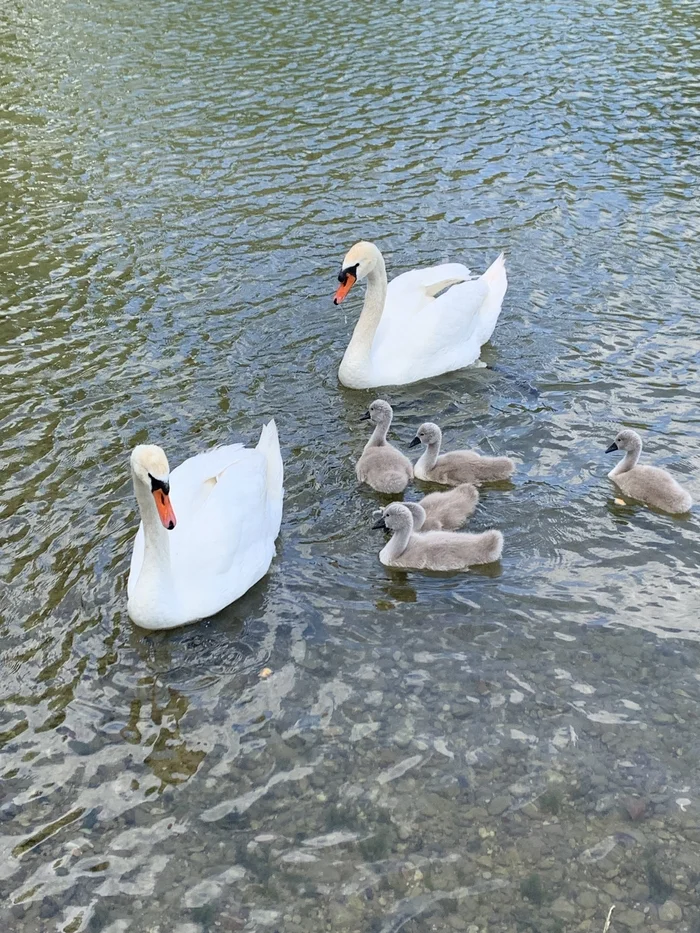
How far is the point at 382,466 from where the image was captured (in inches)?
314

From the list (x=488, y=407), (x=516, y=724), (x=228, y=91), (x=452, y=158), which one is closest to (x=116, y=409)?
(x=488, y=407)

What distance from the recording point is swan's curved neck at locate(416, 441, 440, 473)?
8133mm

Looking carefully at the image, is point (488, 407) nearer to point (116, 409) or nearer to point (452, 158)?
point (116, 409)

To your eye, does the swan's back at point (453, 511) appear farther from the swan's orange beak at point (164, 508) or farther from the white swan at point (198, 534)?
the swan's orange beak at point (164, 508)

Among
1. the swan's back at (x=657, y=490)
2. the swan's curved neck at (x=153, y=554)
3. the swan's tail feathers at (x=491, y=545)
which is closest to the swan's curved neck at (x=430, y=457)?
the swan's tail feathers at (x=491, y=545)

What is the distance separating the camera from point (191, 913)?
4.95m

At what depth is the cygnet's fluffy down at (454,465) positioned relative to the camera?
25.8 feet

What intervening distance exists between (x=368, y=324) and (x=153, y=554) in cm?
404

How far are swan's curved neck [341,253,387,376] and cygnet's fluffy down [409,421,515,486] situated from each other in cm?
144

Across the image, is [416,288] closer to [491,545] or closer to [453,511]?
[453,511]

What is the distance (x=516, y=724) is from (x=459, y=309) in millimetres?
4953

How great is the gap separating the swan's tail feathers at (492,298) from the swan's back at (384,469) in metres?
2.45

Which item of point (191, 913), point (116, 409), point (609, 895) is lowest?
point (609, 895)

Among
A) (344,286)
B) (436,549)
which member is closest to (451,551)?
(436,549)
